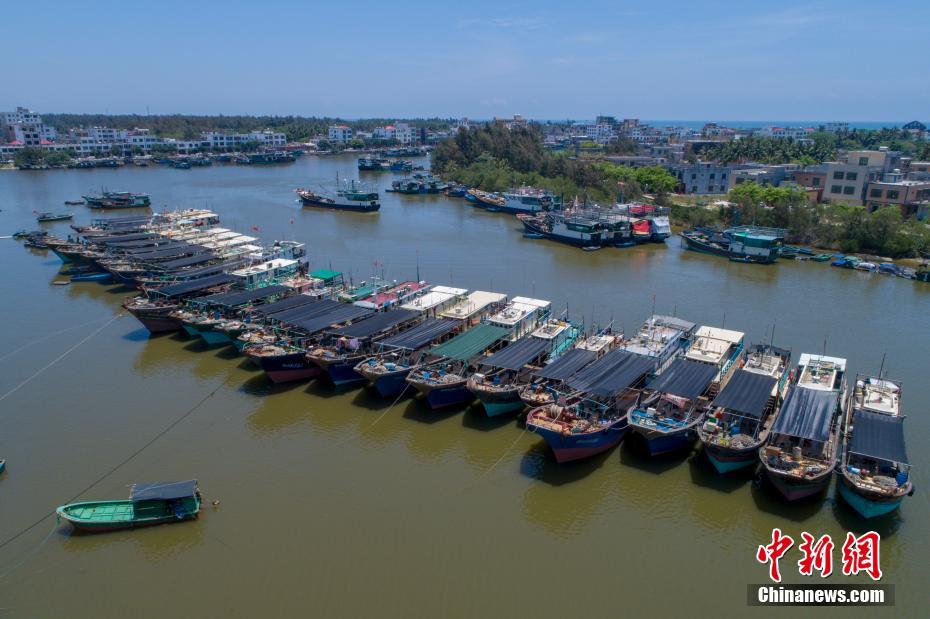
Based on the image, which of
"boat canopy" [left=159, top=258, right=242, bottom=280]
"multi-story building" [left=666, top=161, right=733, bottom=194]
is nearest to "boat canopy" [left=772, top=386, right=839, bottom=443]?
"boat canopy" [left=159, top=258, right=242, bottom=280]

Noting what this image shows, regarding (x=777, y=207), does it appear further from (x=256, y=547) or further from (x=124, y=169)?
(x=124, y=169)

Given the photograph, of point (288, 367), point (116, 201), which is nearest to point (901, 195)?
point (288, 367)

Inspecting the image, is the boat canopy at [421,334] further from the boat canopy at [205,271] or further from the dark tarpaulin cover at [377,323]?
the boat canopy at [205,271]

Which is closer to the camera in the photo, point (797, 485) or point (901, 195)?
point (797, 485)

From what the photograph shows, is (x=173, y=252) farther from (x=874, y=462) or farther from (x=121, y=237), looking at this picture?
(x=874, y=462)

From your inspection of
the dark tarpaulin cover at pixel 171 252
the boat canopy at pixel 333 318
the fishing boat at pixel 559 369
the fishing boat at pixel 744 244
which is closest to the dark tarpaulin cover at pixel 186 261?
the dark tarpaulin cover at pixel 171 252

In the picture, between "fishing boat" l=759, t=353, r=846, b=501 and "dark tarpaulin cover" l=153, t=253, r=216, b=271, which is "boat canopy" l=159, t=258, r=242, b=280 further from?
"fishing boat" l=759, t=353, r=846, b=501
